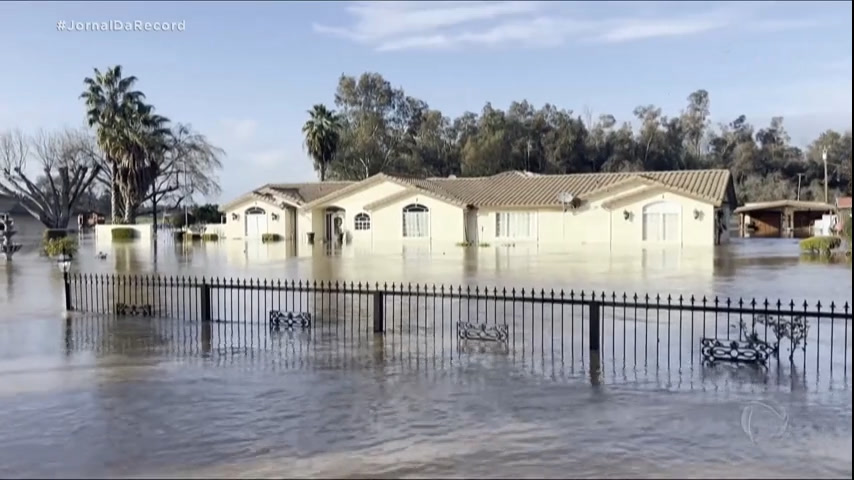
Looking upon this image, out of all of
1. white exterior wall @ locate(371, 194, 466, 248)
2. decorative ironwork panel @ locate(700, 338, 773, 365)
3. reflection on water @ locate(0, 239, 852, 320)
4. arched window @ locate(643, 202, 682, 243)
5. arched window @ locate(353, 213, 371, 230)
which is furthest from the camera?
arched window @ locate(353, 213, 371, 230)

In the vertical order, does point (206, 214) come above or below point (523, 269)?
above

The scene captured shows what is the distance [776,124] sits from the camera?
89562mm

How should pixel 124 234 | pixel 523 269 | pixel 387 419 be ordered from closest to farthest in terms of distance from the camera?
pixel 387 419
pixel 523 269
pixel 124 234

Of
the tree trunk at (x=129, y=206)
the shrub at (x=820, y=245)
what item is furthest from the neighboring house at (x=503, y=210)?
the tree trunk at (x=129, y=206)

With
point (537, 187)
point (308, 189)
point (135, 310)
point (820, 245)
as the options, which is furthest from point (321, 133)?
point (135, 310)

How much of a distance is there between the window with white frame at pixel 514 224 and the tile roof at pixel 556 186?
943 millimetres

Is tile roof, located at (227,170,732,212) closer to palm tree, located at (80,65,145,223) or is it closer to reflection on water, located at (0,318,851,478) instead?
palm tree, located at (80,65,145,223)

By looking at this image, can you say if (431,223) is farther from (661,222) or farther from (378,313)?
(378,313)

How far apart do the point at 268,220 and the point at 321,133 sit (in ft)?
48.0

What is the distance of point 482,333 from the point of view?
13.0m

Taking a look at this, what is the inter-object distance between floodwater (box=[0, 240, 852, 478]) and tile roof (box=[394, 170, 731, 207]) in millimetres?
34717

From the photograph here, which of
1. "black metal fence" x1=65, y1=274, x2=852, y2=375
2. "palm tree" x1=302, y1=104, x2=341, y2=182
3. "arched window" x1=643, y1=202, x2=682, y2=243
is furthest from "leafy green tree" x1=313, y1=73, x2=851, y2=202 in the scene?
"black metal fence" x1=65, y1=274, x2=852, y2=375

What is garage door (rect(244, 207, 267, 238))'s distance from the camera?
57.0 m

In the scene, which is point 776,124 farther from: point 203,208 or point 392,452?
point 392,452
